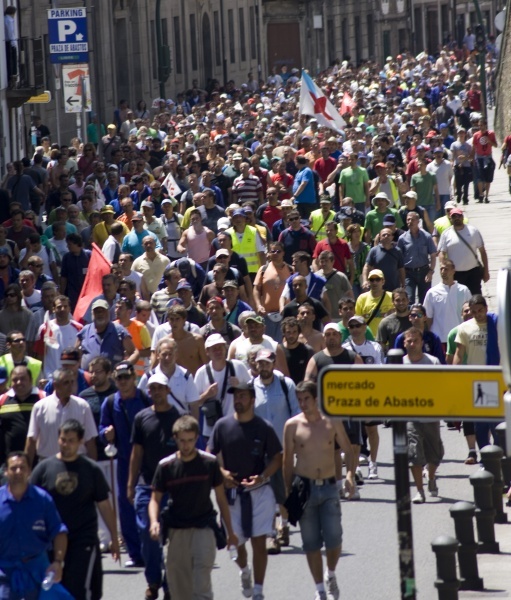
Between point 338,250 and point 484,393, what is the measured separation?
475 inches

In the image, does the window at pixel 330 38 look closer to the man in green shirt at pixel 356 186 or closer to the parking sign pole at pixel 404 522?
the man in green shirt at pixel 356 186

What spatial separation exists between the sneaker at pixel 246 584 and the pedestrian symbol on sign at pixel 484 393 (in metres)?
4.56

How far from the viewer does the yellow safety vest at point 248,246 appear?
18328mm

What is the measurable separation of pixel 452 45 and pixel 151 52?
25.2 metres

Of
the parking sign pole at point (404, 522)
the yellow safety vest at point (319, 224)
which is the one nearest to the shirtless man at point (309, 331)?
the yellow safety vest at point (319, 224)

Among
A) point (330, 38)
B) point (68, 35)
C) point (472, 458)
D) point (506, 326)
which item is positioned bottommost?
point (472, 458)

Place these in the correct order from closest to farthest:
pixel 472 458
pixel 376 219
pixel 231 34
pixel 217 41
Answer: pixel 472 458 < pixel 376 219 < pixel 217 41 < pixel 231 34

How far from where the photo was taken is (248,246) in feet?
60.2

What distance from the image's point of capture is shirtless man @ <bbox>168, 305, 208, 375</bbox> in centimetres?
1321

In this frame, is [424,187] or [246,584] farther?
[424,187]

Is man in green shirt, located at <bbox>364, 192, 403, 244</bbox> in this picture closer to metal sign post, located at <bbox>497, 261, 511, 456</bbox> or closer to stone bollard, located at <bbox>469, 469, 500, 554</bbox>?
stone bollard, located at <bbox>469, 469, 500, 554</bbox>

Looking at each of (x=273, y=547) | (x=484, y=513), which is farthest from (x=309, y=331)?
(x=484, y=513)

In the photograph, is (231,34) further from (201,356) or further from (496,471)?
(496,471)

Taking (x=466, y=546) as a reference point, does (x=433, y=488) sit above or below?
below
